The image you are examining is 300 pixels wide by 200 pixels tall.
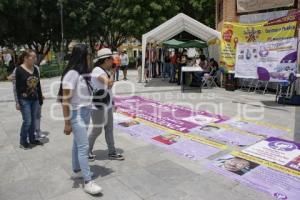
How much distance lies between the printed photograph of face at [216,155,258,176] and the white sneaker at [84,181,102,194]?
76.1 inches

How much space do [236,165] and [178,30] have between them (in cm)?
1189

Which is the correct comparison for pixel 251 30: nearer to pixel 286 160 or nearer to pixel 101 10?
pixel 286 160

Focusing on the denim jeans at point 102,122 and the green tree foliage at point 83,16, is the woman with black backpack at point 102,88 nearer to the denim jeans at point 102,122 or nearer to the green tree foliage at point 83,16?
the denim jeans at point 102,122

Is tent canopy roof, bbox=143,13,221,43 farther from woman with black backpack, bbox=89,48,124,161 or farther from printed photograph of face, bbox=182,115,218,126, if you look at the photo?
woman with black backpack, bbox=89,48,124,161

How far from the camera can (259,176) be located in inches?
168

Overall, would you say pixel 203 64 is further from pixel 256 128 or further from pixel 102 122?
pixel 102 122

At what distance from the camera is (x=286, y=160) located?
4805 millimetres

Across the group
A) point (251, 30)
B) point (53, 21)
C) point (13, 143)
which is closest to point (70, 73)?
point (13, 143)

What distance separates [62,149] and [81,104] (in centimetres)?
214

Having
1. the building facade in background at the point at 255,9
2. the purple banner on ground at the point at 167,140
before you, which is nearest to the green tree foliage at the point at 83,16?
the building facade in background at the point at 255,9

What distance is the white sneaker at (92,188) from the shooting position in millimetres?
3713

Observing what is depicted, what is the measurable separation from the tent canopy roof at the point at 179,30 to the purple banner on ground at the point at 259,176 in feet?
33.5

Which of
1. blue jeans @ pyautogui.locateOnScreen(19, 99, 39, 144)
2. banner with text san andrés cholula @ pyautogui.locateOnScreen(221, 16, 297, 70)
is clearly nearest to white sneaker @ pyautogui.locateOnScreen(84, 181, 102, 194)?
blue jeans @ pyautogui.locateOnScreen(19, 99, 39, 144)

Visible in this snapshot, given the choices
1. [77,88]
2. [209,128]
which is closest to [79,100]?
[77,88]
